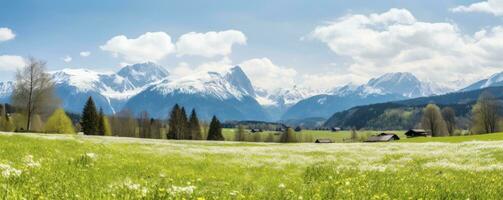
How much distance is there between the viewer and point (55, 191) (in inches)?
347

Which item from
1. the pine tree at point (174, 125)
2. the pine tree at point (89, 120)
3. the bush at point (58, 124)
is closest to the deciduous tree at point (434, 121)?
the pine tree at point (174, 125)

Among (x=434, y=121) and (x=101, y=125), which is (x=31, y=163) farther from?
(x=434, y=121)

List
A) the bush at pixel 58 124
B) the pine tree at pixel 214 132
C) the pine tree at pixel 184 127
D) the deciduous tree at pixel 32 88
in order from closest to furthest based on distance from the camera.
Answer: the deciduous tree at pixel 32 88
the bush at pixel 58 124
the pine tree at pixel 214 132
the pine tree at pixel 184 127

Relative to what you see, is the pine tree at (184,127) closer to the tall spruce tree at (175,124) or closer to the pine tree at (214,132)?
the tall spruce tree at (175,124)

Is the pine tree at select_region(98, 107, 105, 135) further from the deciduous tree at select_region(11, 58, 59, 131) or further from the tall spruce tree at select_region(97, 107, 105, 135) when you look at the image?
the deciduous tree at select_region(11, 58, 59, 131)

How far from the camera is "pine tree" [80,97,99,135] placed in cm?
14200

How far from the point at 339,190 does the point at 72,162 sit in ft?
38.4

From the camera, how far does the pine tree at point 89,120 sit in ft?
466

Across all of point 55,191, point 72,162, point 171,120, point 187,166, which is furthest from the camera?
point 171,120

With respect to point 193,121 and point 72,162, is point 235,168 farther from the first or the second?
point 193,121

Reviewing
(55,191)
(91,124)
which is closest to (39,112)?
(91,124)

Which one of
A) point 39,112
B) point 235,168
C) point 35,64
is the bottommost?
point 235,168

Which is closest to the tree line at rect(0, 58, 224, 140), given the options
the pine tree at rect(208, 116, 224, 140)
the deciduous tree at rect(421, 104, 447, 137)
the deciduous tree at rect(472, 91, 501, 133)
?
the pine tree at rect(208, 116, 224, 140)

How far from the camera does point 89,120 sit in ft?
469
